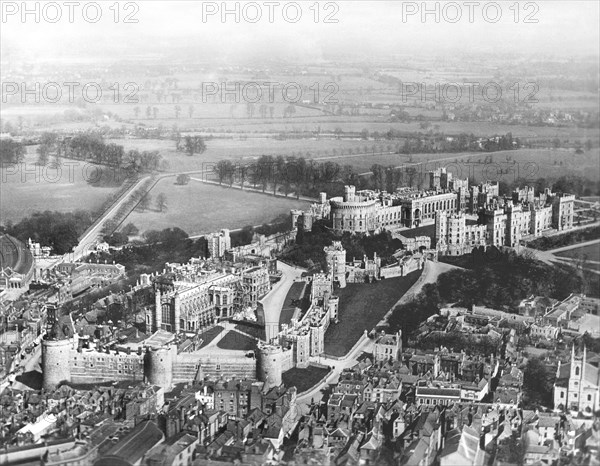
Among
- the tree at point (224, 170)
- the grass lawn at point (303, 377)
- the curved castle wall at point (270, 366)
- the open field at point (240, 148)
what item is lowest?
the grass lawn at point (303, 377)

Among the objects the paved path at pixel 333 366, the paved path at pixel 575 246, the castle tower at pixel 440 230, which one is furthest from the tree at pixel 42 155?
the paved path at pixel 333 366

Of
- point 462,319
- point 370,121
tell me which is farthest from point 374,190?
point 462,319

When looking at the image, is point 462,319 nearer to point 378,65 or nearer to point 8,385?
point 8,385

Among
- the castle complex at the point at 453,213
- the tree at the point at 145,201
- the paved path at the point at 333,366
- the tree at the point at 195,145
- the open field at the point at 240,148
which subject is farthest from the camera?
the tree at the point at 195,145

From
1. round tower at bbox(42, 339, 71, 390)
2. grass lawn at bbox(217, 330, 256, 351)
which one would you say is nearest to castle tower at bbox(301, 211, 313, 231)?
grass lawn at bbox(217, 330, 256, 351)

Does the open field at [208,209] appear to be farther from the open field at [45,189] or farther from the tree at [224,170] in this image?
the open field at [45,189]

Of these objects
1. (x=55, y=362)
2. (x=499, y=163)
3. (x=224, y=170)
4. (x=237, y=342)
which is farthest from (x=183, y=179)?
(x=55, y=362)
